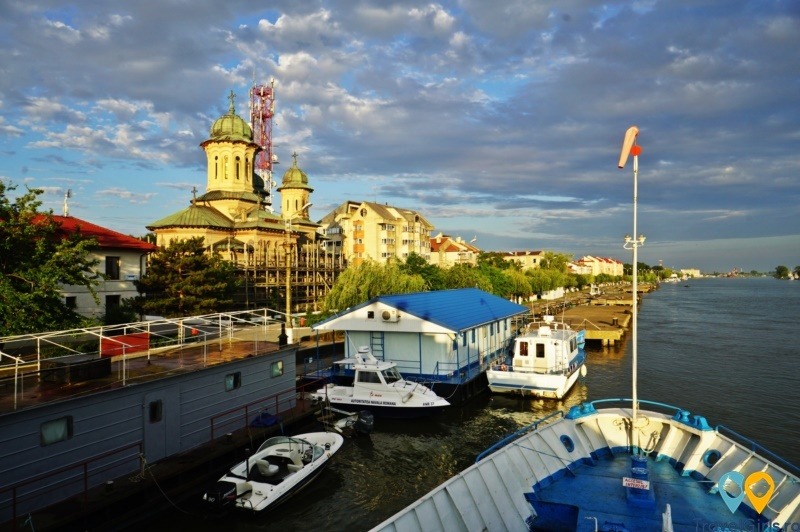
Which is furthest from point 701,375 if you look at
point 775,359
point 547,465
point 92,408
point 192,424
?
point 92,408

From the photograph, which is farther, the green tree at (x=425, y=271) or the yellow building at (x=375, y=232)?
the yellow building at (x=375, y=232)

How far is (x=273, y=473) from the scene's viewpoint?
1598 centimetres

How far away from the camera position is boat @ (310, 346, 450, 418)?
77.2 feet

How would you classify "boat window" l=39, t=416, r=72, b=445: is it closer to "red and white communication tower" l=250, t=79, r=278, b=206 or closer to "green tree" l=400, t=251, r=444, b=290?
"green tree" l=400, t=251, r=444, b=290

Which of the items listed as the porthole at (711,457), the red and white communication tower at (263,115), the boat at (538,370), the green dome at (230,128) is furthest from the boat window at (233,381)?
the red and white communication tower at (263,115)

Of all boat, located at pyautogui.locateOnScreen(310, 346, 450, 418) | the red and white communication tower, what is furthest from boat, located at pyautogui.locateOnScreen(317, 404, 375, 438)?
the red and white communication tower

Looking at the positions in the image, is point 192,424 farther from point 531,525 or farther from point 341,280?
point 341,280

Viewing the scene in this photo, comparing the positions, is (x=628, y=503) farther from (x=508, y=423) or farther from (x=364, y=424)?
(x=508, y=423)

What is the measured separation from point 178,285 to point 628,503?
112 ft

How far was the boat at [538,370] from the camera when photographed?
28891mm

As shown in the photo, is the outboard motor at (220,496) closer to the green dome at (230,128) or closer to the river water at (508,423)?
the river water at (508,423)

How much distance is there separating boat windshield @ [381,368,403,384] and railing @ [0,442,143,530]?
12124 mm

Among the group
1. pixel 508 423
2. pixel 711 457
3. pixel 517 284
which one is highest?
pixel 517 284

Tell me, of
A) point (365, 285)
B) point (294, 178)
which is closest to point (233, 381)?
point (365, 285)
